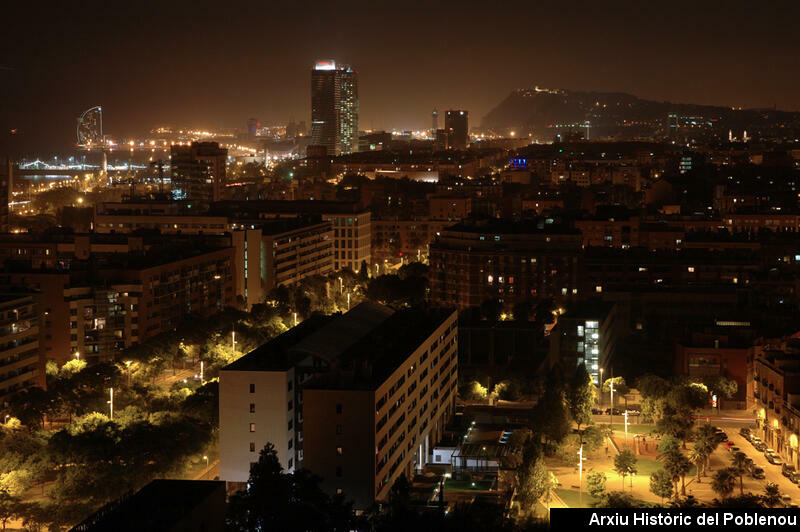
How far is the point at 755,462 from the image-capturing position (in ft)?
50.9

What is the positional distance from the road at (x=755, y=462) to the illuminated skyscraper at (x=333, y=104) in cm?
6953

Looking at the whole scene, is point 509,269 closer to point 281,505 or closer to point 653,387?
point 653,387

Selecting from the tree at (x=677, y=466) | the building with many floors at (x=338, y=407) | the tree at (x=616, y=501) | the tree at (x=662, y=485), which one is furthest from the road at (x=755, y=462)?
the building with many floors at (x=338, y=407)

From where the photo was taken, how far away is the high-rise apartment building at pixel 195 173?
48781 millimetres

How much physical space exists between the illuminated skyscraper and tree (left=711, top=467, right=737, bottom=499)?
7326 centimetres

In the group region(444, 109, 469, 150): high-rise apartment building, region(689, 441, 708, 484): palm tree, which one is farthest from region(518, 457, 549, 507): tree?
region(444, 109, 469, 150): high-rise apartment building

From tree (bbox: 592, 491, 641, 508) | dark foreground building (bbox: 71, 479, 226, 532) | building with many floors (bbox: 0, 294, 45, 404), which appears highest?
building with many floors (bbox: 0, 294, 45, 404)

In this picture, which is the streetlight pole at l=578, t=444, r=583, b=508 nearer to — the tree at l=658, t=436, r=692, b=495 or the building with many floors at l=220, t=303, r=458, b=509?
the tree at l=658, t=436, r=692, b=495

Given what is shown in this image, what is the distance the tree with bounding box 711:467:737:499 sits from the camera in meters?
13.5

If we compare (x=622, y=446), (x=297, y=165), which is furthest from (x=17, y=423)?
(x=297, y=165)

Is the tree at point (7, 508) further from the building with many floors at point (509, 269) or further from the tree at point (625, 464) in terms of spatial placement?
the building with many floors at point (509, 269)

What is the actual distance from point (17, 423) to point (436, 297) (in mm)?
13402

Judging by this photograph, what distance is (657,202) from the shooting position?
163 feet

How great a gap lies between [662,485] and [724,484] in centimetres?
73
